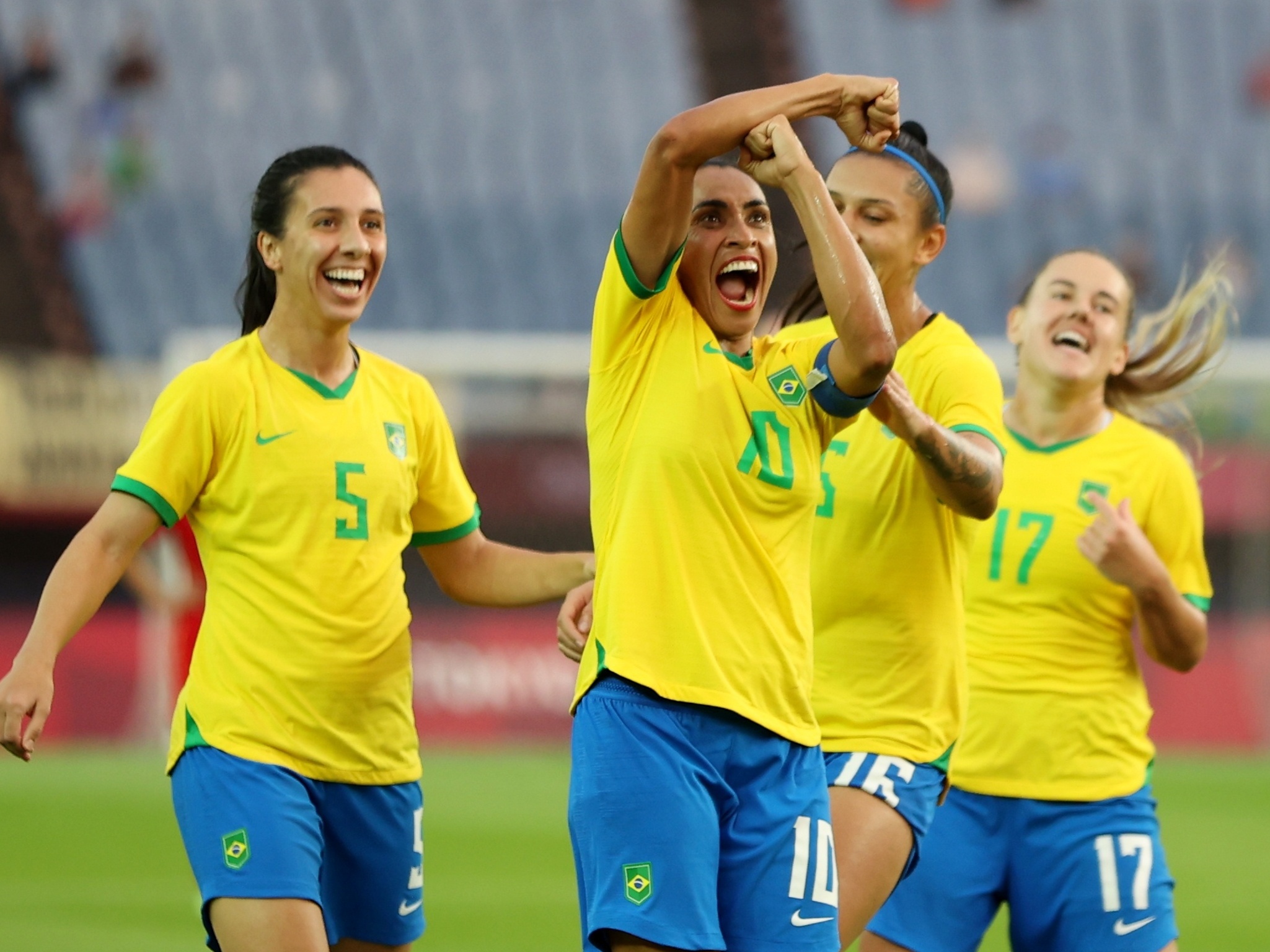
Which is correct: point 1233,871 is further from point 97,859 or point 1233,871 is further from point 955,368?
point 955,368

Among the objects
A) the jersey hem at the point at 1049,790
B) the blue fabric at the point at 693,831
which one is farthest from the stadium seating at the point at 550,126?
the blue fabric at the point at 693,831

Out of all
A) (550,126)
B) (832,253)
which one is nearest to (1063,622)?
(832,253)

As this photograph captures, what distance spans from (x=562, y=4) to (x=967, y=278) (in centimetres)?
589

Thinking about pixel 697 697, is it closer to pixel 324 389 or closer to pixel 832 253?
pixel 832 253

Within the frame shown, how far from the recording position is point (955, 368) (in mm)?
4207

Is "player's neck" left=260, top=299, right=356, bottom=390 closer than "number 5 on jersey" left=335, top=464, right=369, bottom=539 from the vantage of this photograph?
No

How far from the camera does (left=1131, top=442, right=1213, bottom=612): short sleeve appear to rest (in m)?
5.07

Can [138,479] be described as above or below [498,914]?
above

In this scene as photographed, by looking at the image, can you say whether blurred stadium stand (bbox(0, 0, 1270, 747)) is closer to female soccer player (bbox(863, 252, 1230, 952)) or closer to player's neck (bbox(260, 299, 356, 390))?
female soccer player (bbox(863, 252, 1230, 952))

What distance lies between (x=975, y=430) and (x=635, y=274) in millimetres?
939

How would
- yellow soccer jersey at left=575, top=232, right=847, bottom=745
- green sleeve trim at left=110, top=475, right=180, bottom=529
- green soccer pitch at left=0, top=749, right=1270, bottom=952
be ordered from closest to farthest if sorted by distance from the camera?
yellow soccer jersey at left=575, top=232, right=847, bottom=745, green sleeve trim at left=110, top=475, right=180, bottom=529, green soccer pitch at left=0, top=749, right=1270, bottom=952

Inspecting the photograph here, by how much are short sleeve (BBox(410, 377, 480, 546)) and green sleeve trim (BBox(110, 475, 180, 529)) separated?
68cm

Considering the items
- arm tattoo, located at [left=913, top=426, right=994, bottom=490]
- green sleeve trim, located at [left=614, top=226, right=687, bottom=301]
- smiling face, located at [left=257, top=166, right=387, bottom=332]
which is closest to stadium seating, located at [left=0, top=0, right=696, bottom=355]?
smiling face, located at [left=257, top=166, right=387, bottom=332]

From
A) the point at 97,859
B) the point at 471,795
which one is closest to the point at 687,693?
the point at 97,859
